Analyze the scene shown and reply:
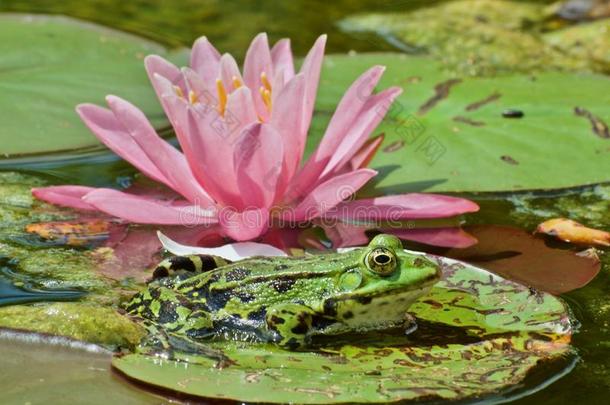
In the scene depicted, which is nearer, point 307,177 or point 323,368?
point 323,368

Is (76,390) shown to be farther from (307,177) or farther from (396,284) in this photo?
(307,177)

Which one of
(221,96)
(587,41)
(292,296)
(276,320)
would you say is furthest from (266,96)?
(587,41)

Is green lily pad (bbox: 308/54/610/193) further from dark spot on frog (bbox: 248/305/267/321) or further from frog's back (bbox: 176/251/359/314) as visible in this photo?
dark spot on frog (bbox: 248/305/267/321)

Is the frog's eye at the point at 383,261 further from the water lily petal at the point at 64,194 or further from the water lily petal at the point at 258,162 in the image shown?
the water lily petal at the point at 64,194

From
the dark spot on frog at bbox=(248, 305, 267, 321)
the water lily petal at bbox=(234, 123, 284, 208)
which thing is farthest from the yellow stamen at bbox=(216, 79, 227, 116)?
the dark spot on frog at bbox=(248, 305, 267, 321)

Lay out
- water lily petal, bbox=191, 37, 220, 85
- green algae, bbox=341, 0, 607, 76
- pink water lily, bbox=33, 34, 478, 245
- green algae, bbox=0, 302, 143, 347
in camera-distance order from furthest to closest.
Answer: green algae, bbox=341, 0, 607, 76, water lily petal, bbox=191, 37, 220, 85, pink water lily, bbox=33, 34, 478, 245, green algae, bbox=0, 302, 143, 347

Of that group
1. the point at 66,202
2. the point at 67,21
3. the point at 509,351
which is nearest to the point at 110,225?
the point at 66,202
